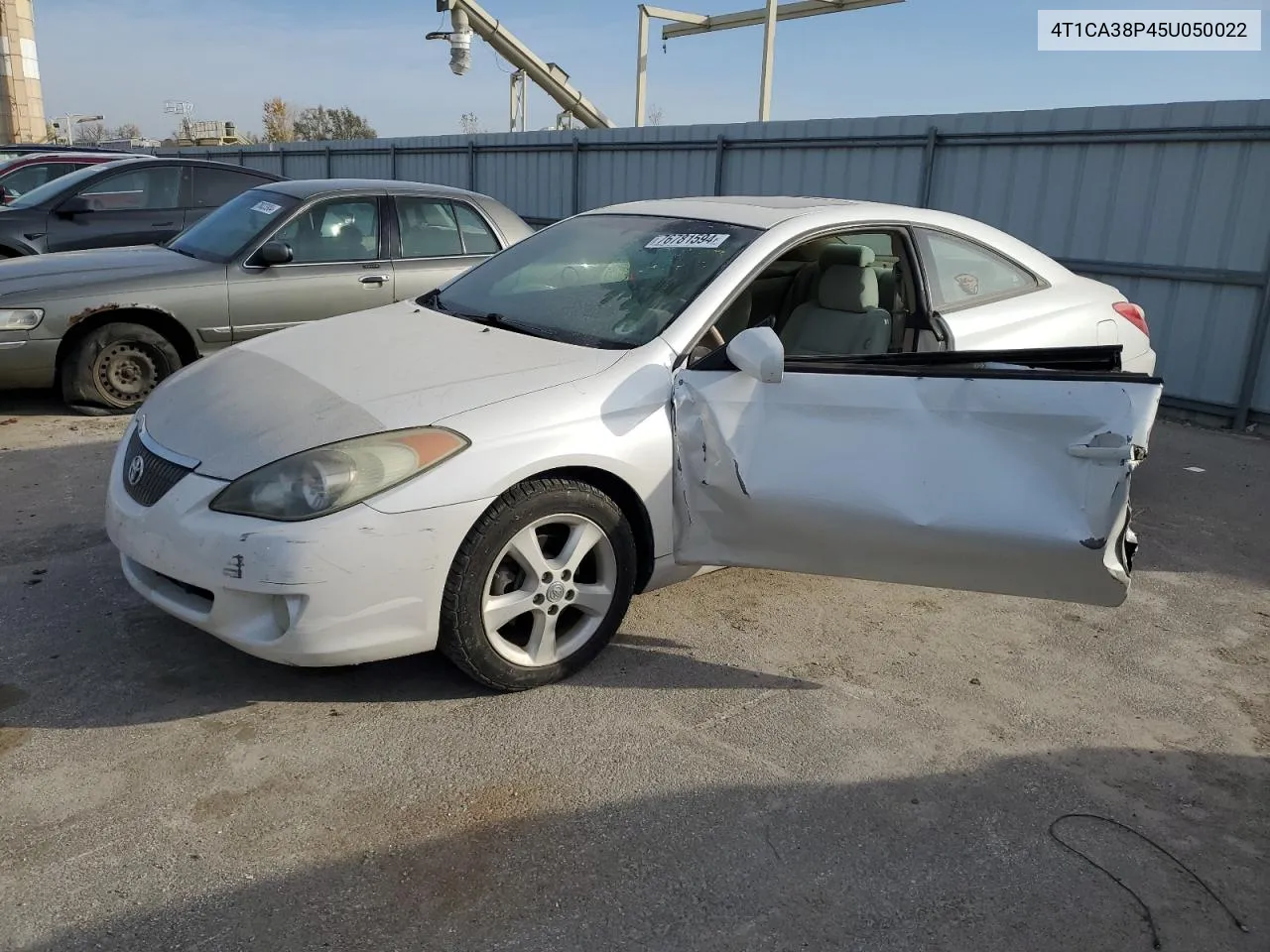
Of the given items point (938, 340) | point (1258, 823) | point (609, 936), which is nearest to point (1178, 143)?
point (938, 340)

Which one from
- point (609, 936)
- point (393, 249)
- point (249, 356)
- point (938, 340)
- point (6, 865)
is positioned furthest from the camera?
point (393, 249)

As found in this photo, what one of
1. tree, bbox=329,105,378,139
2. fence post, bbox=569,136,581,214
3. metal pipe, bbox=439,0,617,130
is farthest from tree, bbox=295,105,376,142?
fence post, bbox=569,136,581,214

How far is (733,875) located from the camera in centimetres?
250

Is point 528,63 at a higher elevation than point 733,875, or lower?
higher

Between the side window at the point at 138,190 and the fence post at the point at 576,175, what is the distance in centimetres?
548

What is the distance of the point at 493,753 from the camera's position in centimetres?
297

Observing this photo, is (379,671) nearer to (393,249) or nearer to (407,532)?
(407,532)

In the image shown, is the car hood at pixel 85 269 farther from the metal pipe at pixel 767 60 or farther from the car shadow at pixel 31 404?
the metal pipe at pixel 767 60

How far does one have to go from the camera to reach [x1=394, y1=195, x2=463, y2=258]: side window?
7.28 meters

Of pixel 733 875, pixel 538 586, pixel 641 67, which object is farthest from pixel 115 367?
pixel 641 67

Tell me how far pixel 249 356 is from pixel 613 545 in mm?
1540

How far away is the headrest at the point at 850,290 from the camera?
14.2 ft

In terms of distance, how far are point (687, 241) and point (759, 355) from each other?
3.19 ft

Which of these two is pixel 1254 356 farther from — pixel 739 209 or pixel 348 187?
pixel 348 187
